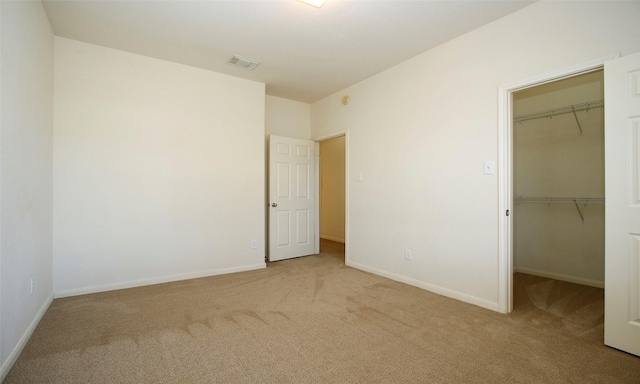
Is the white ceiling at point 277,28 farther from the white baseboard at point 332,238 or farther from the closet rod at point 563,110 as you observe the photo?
the white baseboard at point 332,238

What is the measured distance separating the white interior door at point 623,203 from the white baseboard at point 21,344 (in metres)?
3.81

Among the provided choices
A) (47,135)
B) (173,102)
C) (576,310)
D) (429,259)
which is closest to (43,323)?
(47,135)

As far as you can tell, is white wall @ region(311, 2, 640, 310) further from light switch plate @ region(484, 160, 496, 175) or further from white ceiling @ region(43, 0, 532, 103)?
white ceiling @ region(43, 0, 532, 103)

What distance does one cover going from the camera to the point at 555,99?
12.5 feet

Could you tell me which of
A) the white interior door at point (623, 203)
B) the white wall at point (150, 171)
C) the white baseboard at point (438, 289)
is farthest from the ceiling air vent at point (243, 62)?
the white interior door at point (623, 203)

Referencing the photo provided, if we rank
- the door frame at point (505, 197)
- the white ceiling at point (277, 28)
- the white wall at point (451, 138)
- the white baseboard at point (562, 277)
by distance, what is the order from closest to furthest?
the white wall at point (451, 138) → the white ceiling at point (277, 28) → the door frame at point (505, 197) → the white baseboard at point (562, 277)

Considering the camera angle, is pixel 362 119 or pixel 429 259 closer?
pixel 429 259

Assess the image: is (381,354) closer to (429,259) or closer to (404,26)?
(429,259)

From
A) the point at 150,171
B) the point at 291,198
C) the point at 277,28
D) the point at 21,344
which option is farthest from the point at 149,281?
the point at 277,28

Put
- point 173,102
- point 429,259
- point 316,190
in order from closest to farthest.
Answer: point 429,259
point 173,102
point 316,190

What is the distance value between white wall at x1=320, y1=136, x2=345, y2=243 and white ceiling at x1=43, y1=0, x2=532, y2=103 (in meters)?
3.08

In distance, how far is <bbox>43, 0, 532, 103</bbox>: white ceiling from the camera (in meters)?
2.51

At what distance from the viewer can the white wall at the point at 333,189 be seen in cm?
665

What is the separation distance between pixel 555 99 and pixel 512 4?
1.99 m
